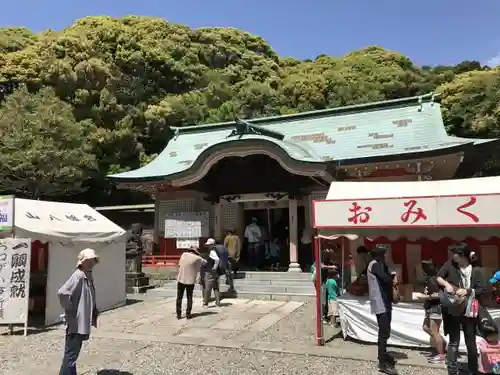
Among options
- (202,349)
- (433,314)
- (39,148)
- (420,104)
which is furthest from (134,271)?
(420,104)

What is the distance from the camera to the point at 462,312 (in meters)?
5.02

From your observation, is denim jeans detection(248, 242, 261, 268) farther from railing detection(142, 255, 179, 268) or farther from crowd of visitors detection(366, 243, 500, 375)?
crowd of visitors detection(366, 243, 500, 375)

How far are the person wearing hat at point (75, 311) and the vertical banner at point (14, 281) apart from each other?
3.82m

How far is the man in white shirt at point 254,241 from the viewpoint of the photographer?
48.1ft

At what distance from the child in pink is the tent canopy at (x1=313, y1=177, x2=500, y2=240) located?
147 centimetres

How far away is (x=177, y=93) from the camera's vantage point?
3344 centimetres

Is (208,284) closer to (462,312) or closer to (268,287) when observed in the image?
(268,287)

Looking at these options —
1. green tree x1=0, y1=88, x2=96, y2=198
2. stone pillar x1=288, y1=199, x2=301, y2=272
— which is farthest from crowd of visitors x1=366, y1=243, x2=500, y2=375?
green tree x1=0, y1=88, x2=96, y2=198

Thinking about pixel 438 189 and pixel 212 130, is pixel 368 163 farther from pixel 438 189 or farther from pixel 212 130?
pixel 212 130

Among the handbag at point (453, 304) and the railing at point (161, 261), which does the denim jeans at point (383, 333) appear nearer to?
the handbag at point (453, 304)

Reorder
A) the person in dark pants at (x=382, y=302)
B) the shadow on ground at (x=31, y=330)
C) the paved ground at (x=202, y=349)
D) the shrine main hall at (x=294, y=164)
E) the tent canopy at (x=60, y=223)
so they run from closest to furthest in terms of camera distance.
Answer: the person in dark pants at (x=382, y=302)
the paved ground at (x=202, y=349)
the shadow on ground at (x=31, y=330)
the tent canopy at (x=60, y=223)
the shrine main hall at (x=294, y=164)

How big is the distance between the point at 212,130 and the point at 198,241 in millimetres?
5439

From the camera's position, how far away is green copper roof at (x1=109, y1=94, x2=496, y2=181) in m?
13.5

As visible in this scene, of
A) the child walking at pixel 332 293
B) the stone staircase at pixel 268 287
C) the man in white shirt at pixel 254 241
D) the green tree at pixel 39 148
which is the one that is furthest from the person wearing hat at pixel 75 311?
the green tree at pixel 39 148
